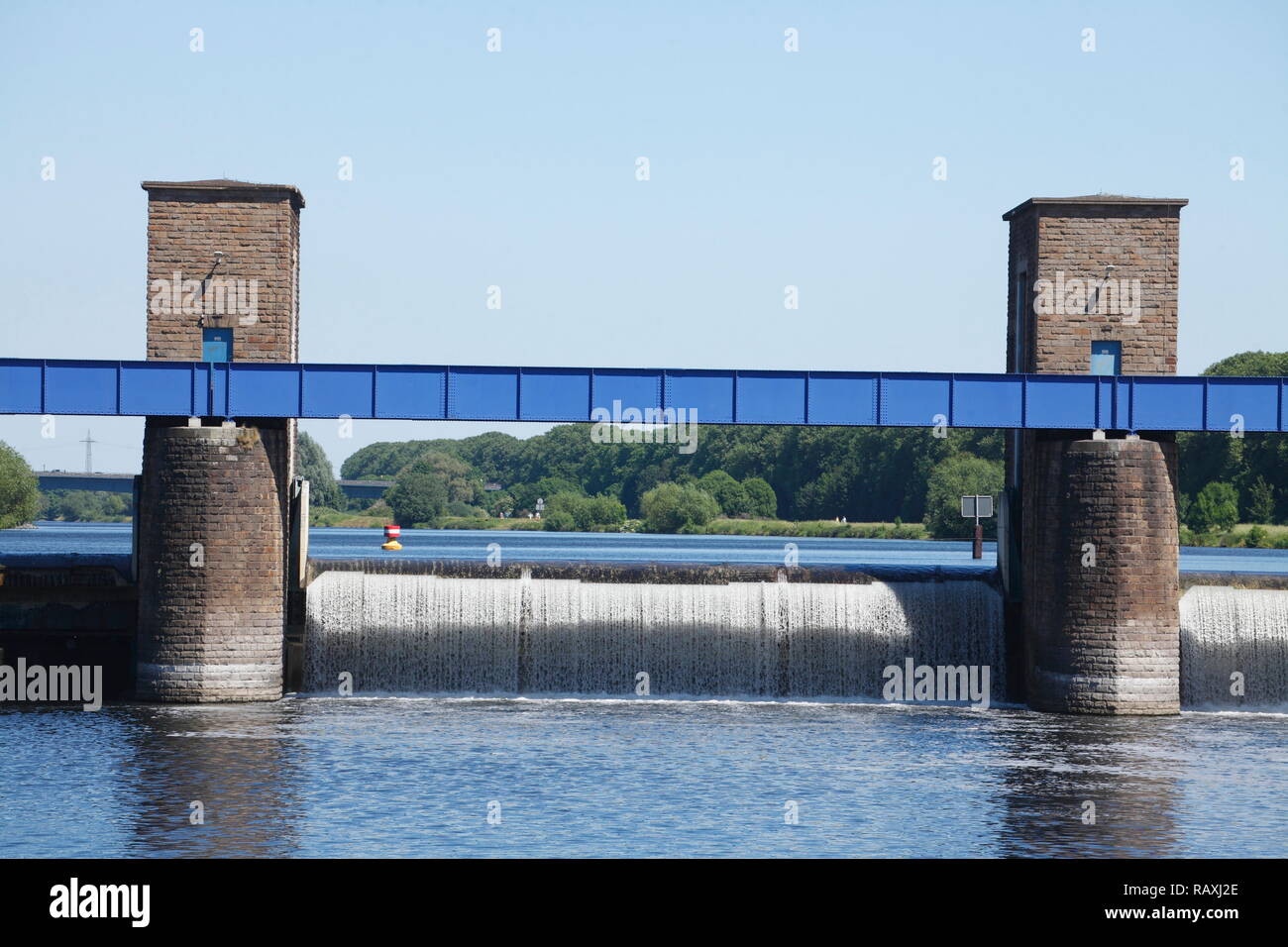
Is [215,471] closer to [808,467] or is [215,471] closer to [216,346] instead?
[216,346]

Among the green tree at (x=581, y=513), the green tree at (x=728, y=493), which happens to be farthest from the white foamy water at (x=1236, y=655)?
the green tree at (x=728, y=493)

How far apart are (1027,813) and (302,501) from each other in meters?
23.2

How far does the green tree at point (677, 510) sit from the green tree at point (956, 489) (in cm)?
2595

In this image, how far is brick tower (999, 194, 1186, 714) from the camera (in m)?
41.1

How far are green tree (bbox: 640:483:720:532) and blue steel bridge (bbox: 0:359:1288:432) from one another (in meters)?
102

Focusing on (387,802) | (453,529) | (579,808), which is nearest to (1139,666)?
(579,808)

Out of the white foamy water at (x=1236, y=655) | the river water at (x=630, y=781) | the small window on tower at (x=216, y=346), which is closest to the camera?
the river water at (x=630, y=781)

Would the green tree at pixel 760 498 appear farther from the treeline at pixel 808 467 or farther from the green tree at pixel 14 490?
the green tree at pixel 14 490

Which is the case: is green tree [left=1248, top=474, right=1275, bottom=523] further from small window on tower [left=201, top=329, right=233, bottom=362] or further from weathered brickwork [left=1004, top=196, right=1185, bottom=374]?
small window on tower [left=201, top=329, right=233, bottom=362]

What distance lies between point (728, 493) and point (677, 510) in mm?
19012

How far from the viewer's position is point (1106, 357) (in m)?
43.8

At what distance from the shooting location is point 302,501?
44.8 meters

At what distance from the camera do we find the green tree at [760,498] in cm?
16325

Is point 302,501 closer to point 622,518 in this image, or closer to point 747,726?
point 747,726
